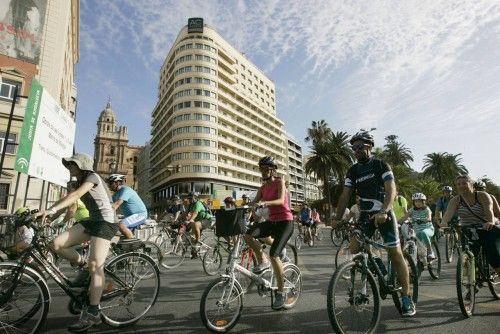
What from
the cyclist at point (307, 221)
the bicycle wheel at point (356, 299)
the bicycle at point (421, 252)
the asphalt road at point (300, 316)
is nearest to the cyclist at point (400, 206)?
the bicycle at point (421, 252)

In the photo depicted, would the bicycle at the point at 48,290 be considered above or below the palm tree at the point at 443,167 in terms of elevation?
below

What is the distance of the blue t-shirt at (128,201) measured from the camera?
6.68 meters

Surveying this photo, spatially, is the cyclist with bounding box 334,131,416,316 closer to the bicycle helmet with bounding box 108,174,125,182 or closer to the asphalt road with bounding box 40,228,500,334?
the asphalt road with bounding box 40,228,500,334

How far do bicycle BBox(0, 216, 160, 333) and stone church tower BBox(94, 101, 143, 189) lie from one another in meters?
99.1

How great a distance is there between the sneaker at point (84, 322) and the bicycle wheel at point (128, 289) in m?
0.23

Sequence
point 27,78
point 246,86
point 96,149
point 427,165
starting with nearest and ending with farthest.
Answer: point 27,78, point 427,165, point 246,86, point 96,149

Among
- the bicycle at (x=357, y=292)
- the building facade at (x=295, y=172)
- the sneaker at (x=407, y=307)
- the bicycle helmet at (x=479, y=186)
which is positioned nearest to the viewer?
the bicycle at (x=357, y=292)

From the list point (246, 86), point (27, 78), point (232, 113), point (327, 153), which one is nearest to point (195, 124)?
point (232, 113)

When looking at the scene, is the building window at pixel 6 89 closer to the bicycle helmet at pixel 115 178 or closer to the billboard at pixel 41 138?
the billboard at pixel 41 138

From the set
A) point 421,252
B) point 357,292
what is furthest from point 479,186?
point 357,292

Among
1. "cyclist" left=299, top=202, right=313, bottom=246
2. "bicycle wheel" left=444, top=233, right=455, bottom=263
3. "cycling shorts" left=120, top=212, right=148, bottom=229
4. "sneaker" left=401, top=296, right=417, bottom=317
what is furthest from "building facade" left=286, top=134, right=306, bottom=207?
"sneaker" left=401, top=296, right=417, bottom=317

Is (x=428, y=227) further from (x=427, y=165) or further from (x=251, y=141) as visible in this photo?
(x=251, y=141)

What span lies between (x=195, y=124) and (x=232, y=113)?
34.4 feet

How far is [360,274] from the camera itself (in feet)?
11.4
